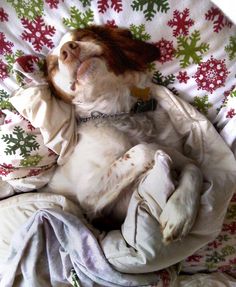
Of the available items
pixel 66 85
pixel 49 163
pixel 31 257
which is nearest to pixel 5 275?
pixel 31 257

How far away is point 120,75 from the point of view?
36.1 inches

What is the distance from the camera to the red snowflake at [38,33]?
90 centimetres

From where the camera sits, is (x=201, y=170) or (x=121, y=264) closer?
(x=121, y=264)

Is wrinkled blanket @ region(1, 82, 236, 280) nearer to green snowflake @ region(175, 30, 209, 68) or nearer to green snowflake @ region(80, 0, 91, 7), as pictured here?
green snowflake @ region(175, 30, 209, 68)

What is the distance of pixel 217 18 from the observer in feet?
2.81

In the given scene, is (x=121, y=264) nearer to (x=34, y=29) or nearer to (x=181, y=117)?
(x=181, y=117)

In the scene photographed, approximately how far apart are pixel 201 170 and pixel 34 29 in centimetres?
51

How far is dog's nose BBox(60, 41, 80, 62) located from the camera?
87 cm

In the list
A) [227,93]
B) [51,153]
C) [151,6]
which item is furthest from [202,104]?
[51,153]

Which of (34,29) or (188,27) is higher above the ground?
(188,27)

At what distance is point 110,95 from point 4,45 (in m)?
0.27

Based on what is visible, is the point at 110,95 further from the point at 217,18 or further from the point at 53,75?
the point at 217,18

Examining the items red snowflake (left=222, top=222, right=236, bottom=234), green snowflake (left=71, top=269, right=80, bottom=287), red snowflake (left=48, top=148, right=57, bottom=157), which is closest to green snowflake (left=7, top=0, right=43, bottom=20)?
red snowflake (left=48, top=148, right=57, bottom=157)

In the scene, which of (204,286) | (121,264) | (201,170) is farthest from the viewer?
(204,286)
